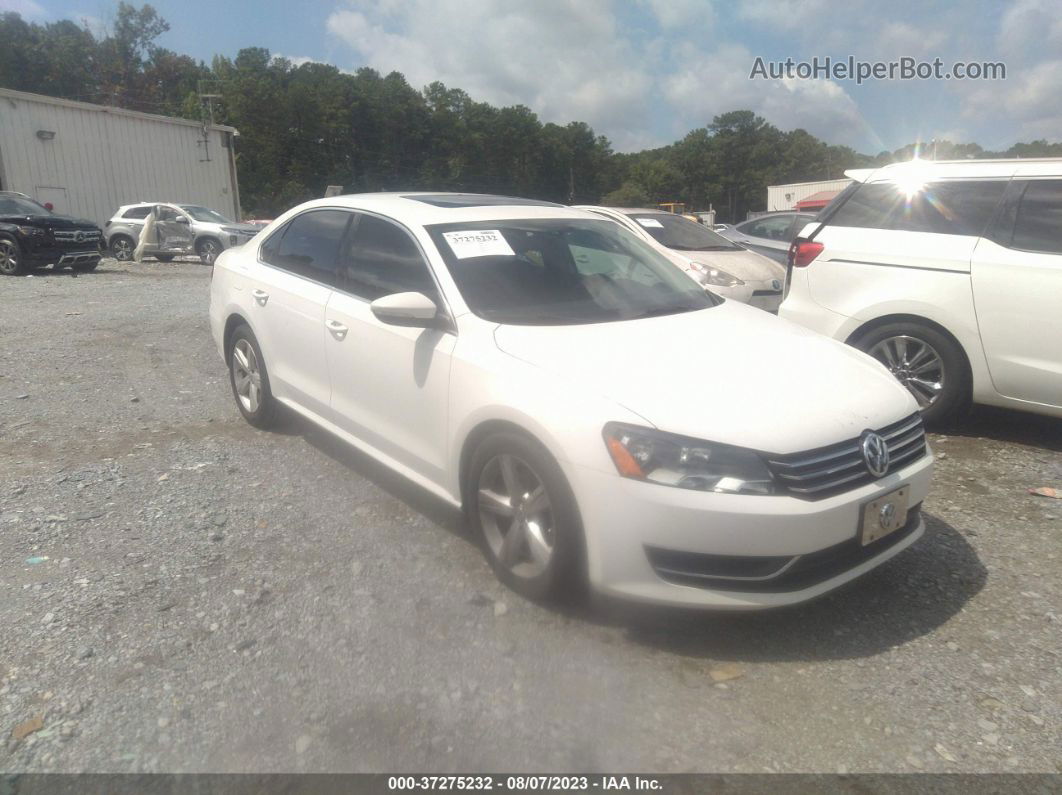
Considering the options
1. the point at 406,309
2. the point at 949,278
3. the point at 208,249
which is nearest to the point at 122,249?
the point at 208,249

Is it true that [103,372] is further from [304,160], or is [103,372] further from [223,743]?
[304,160]

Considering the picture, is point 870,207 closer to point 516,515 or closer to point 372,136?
point 516,515

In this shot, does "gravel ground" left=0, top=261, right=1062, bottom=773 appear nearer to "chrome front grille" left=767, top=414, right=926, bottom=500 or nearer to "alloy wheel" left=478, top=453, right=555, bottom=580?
"alloy wheel" left=478, top=453, right=555, bottom=580

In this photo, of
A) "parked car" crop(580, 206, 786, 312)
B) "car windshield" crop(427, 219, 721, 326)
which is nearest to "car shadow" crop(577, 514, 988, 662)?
"car windshield" crop(427, 219, 721, 326)

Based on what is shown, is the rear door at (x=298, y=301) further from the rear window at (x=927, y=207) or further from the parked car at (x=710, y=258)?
the parked car at (x=710, y=258)

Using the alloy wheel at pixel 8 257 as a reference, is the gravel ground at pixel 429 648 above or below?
below

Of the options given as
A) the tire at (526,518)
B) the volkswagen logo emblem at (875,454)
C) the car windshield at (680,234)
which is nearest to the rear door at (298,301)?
the tire at (526,518)

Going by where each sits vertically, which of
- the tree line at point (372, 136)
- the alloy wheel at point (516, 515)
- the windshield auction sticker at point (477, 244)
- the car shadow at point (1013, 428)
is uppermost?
the tree line at point (372, 136)

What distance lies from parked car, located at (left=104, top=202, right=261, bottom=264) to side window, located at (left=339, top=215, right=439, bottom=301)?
54.0 feet

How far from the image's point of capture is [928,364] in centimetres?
510

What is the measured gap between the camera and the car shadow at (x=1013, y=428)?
514 centimetres

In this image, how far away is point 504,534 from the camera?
3289mm

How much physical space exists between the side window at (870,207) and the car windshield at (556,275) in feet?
6.04

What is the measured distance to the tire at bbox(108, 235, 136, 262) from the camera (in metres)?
20.6
